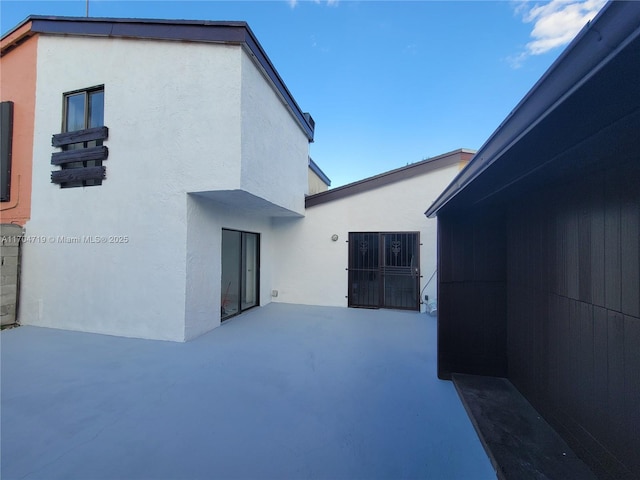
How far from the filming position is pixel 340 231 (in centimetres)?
674

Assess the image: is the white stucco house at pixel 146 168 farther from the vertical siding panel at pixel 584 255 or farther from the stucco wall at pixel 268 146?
the vertical siding panel at pixel 584 255

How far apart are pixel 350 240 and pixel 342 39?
4888 millimetres

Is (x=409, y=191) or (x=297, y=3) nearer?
(x=297, y=3)

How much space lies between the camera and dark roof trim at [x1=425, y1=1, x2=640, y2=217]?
2.17 ft

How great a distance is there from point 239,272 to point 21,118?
17.3 ft

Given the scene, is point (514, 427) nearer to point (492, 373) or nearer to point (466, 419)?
point (466, 419)

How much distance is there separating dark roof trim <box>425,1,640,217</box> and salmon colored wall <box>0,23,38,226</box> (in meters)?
7.72

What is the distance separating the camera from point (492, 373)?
10.3 ft

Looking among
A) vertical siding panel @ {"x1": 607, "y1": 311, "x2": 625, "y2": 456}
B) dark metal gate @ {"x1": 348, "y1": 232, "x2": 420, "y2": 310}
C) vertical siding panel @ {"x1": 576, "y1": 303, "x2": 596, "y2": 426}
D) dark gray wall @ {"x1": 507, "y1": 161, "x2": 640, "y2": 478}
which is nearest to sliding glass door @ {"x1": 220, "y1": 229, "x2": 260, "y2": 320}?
dark metal gate @ {"x1": 348, "y1": 232, "x2": 420, "y2": 310}

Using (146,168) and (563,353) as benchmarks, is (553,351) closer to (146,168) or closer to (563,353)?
(563,353)

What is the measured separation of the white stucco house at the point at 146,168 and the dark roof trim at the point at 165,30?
21mm

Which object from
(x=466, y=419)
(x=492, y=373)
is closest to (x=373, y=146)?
(x=492, y=373)

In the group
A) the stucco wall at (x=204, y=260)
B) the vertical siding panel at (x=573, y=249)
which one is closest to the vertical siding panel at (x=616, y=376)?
the vertical siding panel at (x=573, y=249)

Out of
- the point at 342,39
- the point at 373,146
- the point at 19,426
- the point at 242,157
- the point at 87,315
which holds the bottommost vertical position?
the point at 19,426
